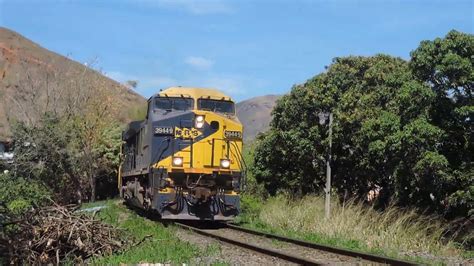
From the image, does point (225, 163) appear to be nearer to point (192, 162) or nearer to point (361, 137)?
point (192, 162)

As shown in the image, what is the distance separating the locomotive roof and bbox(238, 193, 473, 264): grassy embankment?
4.02 metres

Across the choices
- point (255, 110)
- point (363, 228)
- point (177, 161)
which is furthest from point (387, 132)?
point (255, 110)

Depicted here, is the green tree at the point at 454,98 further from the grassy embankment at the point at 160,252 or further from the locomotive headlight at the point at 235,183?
the grassy embankment at the point at 160,252

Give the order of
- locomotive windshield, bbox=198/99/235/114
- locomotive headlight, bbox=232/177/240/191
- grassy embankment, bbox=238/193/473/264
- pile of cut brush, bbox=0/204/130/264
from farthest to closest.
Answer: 1. locomotive windshield, bbox=198/99/235/114
2. locomotive headlight, bbox=232/177/240/191
3. grassy embankment, bbox=238/193/473/264
4. pile of cut brush, bbox=0/204/130/264

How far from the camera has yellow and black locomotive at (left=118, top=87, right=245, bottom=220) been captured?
15625 mm

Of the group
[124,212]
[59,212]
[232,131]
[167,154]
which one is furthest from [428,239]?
[124,212]

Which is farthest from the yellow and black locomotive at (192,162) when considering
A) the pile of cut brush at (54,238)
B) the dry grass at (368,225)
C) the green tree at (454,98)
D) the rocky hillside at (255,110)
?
the rocky hillside at (255,110)

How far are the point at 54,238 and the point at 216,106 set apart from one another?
8.13 m

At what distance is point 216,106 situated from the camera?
56.4 feet

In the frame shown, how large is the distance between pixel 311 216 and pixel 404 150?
3233 mm

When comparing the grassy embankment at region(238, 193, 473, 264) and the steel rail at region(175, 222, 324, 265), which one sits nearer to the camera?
the steel rail at region(175, 222, 324, 265)

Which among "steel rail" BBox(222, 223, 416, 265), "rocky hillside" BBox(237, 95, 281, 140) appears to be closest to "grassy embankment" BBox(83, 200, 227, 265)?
"steel rail" BBox(222, 223, 416, 265)

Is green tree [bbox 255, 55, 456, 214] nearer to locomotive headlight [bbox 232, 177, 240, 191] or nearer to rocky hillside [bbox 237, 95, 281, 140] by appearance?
locomotive headlight [bbox 232, 177, 240, 191]

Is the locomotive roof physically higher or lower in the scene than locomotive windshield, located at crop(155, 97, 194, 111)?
higher
